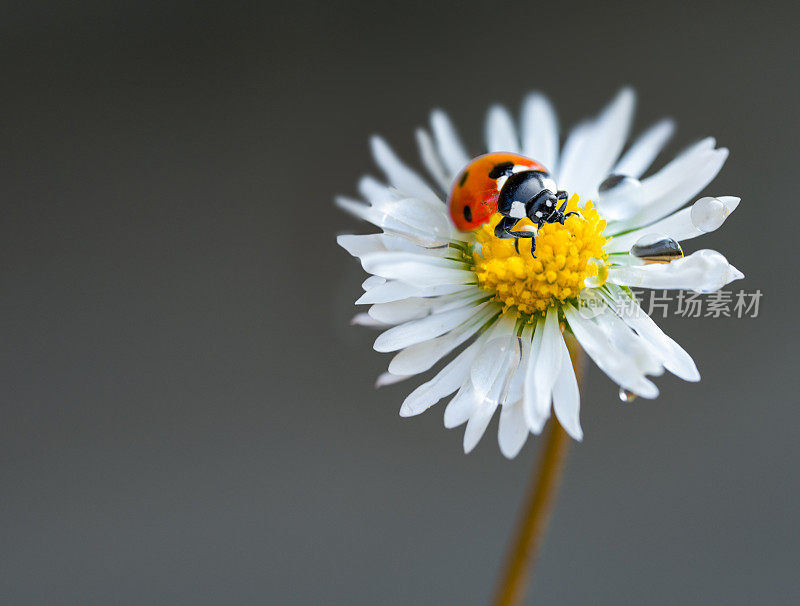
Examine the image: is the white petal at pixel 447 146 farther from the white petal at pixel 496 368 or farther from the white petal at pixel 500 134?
the white petal at pixel 496 368

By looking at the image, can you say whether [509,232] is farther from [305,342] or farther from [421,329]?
[305,342]

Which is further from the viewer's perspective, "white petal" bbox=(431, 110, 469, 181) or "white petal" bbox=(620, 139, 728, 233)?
"white petal" bbox=(431, 110, 469, 181)

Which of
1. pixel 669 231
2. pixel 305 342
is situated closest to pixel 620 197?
pixel 669 231

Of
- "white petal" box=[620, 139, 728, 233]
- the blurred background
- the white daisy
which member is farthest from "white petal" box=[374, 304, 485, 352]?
the blurred background

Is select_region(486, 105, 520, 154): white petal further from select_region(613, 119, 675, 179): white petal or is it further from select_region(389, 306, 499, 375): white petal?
select_region(389, 306, 499, 375): white petal

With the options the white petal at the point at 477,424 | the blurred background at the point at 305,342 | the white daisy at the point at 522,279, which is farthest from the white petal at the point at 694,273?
the blurred background at the point at 305,342

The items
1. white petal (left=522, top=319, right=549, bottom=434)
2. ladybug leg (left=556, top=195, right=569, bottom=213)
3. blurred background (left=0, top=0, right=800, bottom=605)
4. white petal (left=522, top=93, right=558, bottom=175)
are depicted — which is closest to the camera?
white petal (left=522, top=319, right=549, bottom=434)

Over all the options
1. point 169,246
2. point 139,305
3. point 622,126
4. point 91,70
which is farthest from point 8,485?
point 622,126
